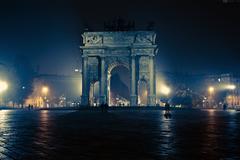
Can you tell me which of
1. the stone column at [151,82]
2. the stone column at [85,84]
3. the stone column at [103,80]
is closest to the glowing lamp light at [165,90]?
the stone column at [151,82]

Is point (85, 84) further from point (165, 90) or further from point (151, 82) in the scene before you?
point (165, 90)

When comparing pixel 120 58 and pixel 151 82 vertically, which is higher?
pixel 120 58

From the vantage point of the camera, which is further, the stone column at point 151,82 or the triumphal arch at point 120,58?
the triumphal arch at point 120,58

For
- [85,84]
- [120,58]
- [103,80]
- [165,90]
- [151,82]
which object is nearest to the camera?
[151,82]

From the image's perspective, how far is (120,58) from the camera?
267ft

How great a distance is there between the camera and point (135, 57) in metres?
79.6

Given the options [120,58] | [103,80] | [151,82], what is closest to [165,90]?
[151,82]

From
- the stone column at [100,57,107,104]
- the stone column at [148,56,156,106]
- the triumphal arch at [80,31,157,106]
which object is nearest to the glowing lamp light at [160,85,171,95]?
the stone column at [148,56,156,106]

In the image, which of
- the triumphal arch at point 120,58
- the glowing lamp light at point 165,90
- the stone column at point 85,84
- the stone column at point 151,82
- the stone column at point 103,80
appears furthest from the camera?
the glowing lamp light at point 165,90

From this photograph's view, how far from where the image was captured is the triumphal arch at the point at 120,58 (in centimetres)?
7900

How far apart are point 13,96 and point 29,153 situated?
9041cm

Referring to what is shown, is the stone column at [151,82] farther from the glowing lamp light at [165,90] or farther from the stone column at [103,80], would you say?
the glowing lamp light at [165,90]

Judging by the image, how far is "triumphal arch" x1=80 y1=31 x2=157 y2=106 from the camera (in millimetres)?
79000

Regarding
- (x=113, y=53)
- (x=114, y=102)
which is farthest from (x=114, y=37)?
(x=114, y=102)
